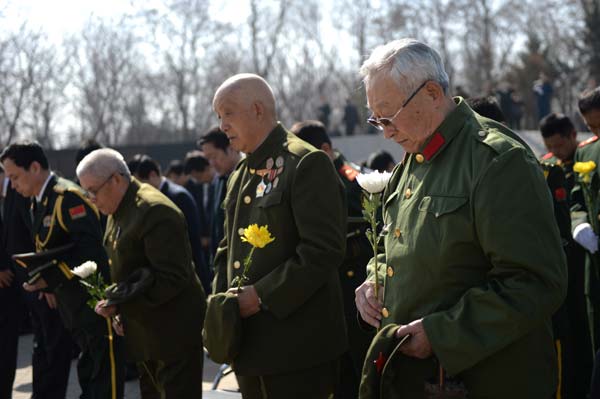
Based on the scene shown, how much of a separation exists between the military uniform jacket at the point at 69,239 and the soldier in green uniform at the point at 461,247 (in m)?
3.67

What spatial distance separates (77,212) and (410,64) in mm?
4136

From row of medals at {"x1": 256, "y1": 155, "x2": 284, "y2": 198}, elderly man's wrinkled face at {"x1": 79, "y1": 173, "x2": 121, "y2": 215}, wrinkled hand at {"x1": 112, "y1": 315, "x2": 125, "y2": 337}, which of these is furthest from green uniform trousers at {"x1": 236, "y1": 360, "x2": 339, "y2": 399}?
elderly man's wrinkled face at {"x1": 79, "y1": 173, "x2": 121, "y2": 215}

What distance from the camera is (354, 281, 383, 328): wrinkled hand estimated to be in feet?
9.92

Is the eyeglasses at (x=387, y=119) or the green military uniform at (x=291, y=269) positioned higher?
the eyeglasses at (x=387, y=119)

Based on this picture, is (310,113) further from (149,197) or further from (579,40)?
(149,197)

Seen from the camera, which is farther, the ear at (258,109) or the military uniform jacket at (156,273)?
the military uniform jacket at (156,273)

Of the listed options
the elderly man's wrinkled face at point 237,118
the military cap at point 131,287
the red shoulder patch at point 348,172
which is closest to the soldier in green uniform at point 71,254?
the military cap at point 131,287

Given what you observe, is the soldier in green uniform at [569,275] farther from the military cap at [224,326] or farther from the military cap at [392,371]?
the military cap at [392,371]

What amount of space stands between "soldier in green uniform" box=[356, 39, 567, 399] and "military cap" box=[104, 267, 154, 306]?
237 centimetres

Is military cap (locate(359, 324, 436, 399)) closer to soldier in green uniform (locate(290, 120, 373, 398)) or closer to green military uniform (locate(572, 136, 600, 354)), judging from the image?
soldier in green uniform (locate(290, 120, 373, 398))

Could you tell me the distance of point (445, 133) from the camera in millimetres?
2773

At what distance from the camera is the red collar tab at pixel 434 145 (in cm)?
278

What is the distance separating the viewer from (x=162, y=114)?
47.2 m

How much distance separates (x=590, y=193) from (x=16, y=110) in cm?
3100
